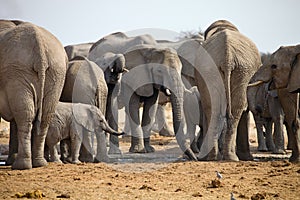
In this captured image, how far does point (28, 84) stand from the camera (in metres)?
8.06

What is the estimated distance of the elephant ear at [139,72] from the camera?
41.4 ft

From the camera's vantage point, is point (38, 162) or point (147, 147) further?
point (147, 147)

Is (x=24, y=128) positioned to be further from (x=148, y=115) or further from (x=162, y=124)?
(x=162, y=124)

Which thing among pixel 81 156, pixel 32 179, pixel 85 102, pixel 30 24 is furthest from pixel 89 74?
pixel 32 179

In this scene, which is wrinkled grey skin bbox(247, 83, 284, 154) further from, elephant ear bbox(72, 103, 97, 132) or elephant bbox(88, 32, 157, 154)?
elephant ear bbox(72, 103, 97, 132)

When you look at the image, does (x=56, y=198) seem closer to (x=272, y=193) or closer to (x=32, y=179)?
(x=32, y=179)

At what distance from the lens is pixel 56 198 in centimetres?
621

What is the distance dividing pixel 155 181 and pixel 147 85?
524cm

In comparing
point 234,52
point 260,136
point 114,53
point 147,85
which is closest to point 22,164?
point 234,52

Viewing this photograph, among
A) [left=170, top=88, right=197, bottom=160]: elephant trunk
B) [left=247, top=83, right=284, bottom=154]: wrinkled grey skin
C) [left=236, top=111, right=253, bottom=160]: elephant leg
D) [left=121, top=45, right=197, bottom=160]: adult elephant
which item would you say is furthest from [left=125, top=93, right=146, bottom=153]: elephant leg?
[left=247, top=83, right=284, bottom=154]: wrinkled grey skin

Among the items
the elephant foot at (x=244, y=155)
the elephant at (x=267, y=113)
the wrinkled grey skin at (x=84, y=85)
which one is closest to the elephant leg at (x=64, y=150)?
the wrinkled grey skin at (x=84, y=85)

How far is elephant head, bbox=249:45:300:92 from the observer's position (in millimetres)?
9211

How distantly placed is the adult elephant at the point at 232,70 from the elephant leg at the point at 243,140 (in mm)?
877

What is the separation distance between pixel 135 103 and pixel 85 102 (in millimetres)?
2658
